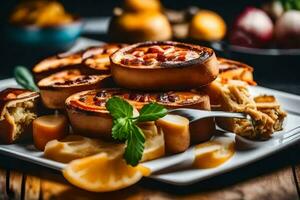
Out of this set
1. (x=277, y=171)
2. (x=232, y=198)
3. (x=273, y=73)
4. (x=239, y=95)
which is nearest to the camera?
(x=232, y=198)

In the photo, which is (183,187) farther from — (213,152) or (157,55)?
(157,55)

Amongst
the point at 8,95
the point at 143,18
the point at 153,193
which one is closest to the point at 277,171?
the point at 153,193

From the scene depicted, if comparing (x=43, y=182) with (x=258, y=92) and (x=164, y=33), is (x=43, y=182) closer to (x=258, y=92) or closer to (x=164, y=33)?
(x=258, y=92)

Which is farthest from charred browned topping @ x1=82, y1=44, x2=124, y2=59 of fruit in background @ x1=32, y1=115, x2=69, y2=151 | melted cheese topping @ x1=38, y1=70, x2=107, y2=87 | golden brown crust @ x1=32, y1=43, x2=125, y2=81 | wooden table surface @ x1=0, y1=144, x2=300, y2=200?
wooden table surface @ x1=0, y1=144, x2=300, y2=200

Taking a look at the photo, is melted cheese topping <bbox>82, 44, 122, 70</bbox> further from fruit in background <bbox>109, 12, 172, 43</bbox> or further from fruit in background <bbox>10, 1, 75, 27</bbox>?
fruit in background <bbox>10, 1, 75, 27</bbox>

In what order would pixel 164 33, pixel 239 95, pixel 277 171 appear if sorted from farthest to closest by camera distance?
pixel 164 33 → pixel 239 95 → pixel 277 171

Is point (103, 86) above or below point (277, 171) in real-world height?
above

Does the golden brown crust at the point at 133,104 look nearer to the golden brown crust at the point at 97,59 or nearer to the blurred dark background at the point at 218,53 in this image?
the golden brown crust at the point at 97,59
